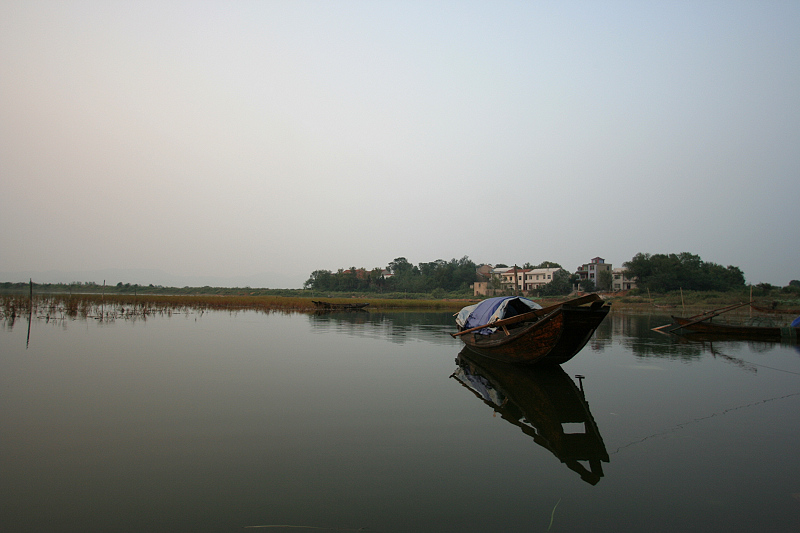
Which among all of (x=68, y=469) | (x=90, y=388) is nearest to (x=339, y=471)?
(x=68, y=469)

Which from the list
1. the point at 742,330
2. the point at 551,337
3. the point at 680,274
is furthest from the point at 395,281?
the point at 551,337

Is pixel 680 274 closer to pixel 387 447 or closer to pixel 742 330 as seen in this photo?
pixel 742 330

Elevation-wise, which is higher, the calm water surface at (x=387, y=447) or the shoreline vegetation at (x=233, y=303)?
the shoreline vegetation at (x=233, y=303)

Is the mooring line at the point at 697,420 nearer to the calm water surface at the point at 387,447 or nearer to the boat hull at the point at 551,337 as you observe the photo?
the calm water surface at the point at 387,447

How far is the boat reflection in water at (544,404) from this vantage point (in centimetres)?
572

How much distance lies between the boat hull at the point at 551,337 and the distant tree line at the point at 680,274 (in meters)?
51.2

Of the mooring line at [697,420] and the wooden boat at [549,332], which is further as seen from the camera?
the wooden boat at [549,332]

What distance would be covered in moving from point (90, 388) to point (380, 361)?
21.9ft

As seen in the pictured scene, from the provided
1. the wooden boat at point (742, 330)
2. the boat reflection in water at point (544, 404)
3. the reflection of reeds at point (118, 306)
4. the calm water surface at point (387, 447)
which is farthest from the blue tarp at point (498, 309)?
the reflection of reeds at point (118, 306)

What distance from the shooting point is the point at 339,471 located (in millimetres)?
4938

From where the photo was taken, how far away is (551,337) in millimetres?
10094

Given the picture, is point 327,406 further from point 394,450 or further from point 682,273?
point 682,273

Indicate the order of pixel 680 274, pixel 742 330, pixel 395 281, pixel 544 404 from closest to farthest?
pixel 544 404
pixel 742 330
pixel 680 274
pixel 395 281

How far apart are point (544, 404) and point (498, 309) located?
15.1ft
